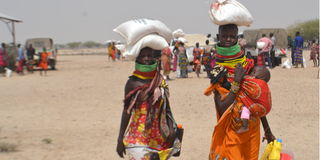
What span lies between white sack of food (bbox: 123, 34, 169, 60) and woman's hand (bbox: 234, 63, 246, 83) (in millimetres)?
683

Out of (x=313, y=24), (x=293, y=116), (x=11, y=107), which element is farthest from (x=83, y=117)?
(x=313, y=24)

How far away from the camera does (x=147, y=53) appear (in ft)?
10.8

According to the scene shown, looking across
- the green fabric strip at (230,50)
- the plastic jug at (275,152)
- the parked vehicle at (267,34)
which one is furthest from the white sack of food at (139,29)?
the parked vehicle at (267,34)

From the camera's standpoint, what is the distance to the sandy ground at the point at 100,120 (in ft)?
19.6

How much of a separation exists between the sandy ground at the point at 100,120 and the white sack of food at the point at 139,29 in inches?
109

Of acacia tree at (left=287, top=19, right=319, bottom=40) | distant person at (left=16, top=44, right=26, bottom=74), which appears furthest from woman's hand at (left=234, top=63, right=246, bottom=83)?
acacia tree at (left=287, top=19, right=319, bottom=40)

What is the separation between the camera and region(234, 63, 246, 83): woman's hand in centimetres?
294

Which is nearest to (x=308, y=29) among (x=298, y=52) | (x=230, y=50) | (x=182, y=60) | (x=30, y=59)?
(x=298, y=52)

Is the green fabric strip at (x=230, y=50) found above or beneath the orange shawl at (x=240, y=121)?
above

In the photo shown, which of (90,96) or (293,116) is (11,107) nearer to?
(90,96)

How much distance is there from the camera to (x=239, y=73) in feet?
9.70

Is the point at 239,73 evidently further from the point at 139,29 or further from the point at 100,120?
the point at 100,120

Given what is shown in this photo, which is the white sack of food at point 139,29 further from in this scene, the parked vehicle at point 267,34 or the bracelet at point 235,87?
the parked vehicle at point 267,34

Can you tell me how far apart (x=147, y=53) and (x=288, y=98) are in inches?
307
